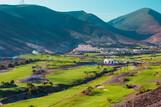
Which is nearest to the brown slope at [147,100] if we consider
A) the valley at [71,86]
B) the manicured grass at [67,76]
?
the valley at [71,86]

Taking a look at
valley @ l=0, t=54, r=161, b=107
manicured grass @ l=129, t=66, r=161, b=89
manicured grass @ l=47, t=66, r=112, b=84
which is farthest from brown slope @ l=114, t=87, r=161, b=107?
manicured grass @ l=47, t=66, r=112, b=84

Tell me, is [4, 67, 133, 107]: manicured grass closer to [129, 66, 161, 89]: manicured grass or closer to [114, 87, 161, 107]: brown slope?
[129, 66, 161, 89]: manicured grass

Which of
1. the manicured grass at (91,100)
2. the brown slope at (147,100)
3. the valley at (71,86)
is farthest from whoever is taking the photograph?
the valley at (71,86)

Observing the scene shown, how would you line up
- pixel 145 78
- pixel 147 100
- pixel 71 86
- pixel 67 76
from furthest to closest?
pixel 67 76 < pixel 71 86 < pixel 145 78 < pixel 147 100

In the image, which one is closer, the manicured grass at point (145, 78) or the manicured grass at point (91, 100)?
the manicured grass at point (91, 100)

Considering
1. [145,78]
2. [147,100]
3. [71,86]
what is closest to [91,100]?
[147,100]

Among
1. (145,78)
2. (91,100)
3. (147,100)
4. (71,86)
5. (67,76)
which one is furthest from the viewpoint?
(67,76)

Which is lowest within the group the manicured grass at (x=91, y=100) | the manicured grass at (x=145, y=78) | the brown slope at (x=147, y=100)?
the manicured grass at (x=91, y=100)

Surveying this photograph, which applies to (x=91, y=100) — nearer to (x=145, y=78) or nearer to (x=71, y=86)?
(x=145, y=78)

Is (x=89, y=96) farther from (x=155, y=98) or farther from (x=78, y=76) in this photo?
(x=78, y=76)

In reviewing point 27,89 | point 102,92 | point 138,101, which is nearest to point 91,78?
point 27,89

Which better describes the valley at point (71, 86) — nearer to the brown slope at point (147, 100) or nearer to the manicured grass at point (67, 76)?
the manicured grass at point (67, 76)
